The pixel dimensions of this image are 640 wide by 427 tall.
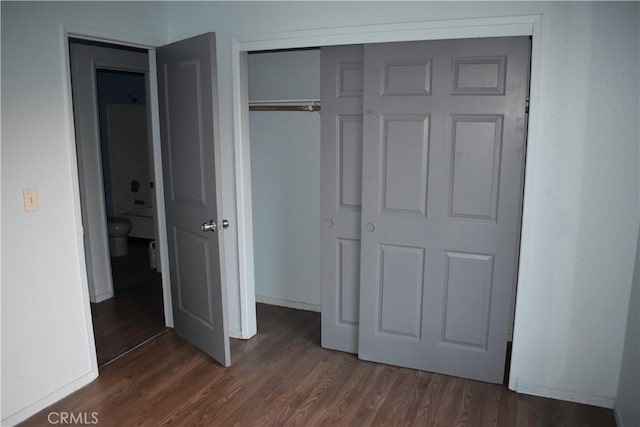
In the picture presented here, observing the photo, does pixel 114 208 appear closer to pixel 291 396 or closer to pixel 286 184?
pixel 286 184

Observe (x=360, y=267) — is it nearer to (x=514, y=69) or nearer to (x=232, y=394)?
(x=232, y=394)

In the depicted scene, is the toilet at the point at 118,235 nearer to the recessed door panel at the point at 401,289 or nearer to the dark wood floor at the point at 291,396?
the dark wood floor at the point at 291,396

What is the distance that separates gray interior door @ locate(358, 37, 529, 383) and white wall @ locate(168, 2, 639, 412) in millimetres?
127

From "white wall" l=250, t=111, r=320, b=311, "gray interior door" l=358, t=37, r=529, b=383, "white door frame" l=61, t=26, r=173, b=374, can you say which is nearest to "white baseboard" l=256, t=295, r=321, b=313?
"white wall" l=250, t=111, r=320, b=311

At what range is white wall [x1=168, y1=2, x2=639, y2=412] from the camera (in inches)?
94.2

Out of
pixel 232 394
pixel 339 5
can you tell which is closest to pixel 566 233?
pixel 339 5

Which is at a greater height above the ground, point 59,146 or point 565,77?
point 565,77

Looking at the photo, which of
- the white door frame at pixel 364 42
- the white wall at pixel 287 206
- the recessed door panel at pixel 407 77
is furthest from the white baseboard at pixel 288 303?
the recessed door panel at pixel 407 77

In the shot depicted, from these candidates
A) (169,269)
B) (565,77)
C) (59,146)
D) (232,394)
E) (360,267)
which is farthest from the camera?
(169,269)

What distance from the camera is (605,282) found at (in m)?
2.56

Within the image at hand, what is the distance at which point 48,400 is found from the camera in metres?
2.67

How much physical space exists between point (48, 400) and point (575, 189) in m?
2.94

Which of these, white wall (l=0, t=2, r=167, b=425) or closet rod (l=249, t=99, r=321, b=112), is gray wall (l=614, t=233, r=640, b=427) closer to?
closet rod (l=249, t=99, r=321, b=112)

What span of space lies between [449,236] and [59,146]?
216 centimetres
